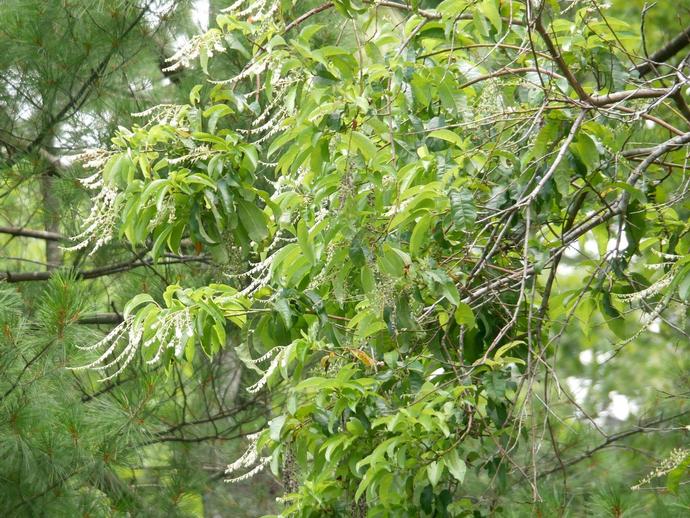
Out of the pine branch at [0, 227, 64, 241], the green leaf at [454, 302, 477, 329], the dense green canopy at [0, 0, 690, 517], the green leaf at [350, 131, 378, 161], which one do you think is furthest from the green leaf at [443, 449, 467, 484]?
the pine branch at [0, 227, 64, 241]

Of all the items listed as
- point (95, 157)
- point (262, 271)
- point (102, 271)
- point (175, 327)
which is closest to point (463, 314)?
point (262, 271)

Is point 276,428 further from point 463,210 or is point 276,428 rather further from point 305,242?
point 463,210


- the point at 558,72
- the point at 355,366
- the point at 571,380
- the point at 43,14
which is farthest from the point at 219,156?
the point at 571,380

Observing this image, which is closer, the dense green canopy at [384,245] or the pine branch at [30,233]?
the dense green canopy at [384,245]

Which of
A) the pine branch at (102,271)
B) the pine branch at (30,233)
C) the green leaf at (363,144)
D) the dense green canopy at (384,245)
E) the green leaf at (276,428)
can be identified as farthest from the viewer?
the pine branch at (30,233)

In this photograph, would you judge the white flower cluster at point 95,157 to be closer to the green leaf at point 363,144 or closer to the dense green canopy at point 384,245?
the dense green canopy at point 384,245

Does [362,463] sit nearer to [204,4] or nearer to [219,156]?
[219,156]

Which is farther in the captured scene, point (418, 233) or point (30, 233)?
point (30, 233)

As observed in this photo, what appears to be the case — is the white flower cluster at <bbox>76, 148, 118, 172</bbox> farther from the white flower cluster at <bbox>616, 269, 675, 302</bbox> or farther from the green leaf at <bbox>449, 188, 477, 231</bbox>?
the white flower cluster at <bbox>616, 269, 675, 302</bbox>

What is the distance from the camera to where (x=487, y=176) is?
9.54ft

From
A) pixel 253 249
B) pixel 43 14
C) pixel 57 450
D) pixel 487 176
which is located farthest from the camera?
pixel 43 14

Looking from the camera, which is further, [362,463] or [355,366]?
[355,366]

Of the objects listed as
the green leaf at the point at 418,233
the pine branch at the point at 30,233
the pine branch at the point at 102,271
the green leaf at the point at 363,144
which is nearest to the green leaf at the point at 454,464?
the green leaf at the point at 418,233

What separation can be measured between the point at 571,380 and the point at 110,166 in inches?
223
